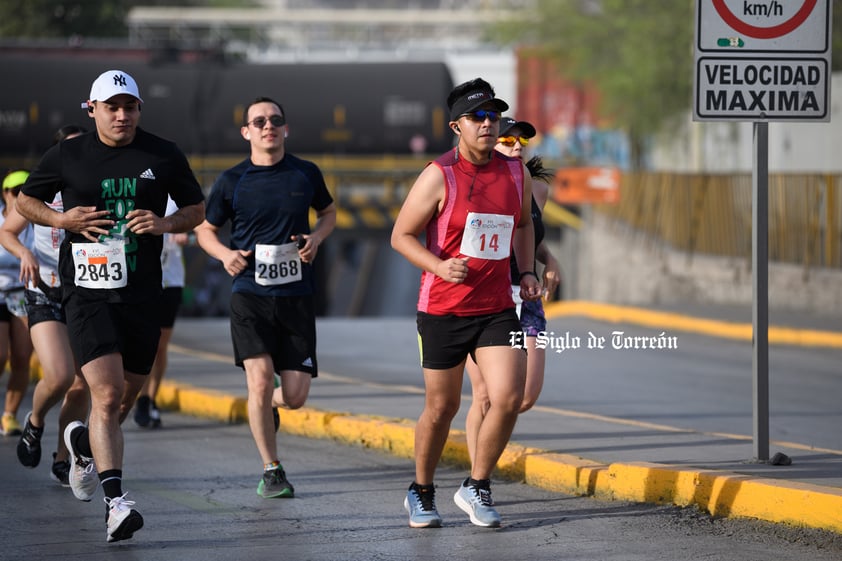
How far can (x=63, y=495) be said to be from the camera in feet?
26.6

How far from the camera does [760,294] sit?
315 inches

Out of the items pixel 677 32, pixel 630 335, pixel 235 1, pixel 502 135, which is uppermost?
pixel 235 1

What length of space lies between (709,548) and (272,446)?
101 inches

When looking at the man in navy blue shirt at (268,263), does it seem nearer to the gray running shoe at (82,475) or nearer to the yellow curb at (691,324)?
the gray running shoe at (82,475)

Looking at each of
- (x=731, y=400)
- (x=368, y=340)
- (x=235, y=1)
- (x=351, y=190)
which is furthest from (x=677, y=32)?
(x=235, y=1)

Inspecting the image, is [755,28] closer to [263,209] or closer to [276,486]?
[263,209]

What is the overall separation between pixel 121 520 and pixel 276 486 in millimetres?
1403

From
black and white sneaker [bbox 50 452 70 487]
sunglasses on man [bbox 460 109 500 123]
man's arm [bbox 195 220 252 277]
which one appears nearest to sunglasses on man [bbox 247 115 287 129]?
man's arm [bbox 195 220 252 277]

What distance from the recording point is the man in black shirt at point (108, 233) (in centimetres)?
689

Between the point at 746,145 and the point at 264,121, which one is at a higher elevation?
the point at 746,145

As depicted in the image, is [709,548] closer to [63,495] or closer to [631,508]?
[631,508]

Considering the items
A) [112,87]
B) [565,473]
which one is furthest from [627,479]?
[112,87]

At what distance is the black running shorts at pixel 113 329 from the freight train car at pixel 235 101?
26.7m

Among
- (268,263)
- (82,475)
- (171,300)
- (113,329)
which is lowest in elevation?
(82,475)
